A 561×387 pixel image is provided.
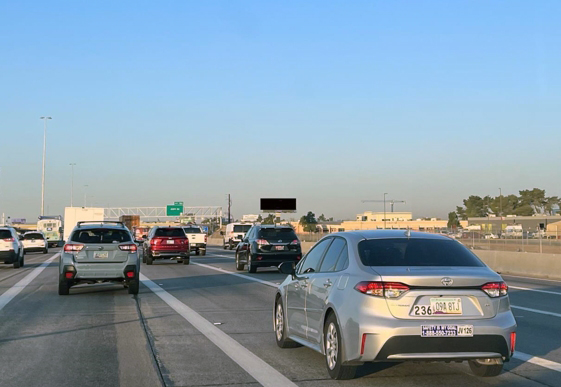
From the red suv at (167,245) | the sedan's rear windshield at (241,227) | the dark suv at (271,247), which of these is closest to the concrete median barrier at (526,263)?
the dark suv at (271,247)

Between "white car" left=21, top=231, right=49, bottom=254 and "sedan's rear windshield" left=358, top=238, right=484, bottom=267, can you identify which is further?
"white car" left=21, top=231, right=49, bottom=254

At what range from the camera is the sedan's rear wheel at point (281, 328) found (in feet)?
33.1

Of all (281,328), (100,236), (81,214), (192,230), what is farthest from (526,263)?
(81,214)

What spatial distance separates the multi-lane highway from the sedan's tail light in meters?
1.04

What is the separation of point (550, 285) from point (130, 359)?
641 inches

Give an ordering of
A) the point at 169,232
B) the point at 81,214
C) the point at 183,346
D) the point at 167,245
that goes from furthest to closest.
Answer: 1. the point at 81,214
2. the point at 169,232
3. the point at 167,245
4. the point at 183,346

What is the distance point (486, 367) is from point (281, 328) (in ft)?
9.76

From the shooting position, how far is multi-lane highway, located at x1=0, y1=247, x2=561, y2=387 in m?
8.38

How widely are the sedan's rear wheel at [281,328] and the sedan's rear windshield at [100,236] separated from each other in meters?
9.14

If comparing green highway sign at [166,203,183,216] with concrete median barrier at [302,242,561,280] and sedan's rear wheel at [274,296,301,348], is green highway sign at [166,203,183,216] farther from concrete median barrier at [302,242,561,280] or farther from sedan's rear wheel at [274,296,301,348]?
sedan's rear wheel at [274,296,301,348]

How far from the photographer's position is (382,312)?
7.48 metres

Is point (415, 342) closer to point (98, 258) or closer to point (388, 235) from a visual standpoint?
point (388, 235)

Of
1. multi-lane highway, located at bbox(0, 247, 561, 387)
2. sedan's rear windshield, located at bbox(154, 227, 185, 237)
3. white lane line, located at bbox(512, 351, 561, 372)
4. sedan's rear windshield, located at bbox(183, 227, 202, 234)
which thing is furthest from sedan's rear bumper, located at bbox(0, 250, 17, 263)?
white lane line, located at bbox(512, 351, 561, 372)

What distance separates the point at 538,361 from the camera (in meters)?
9.42
